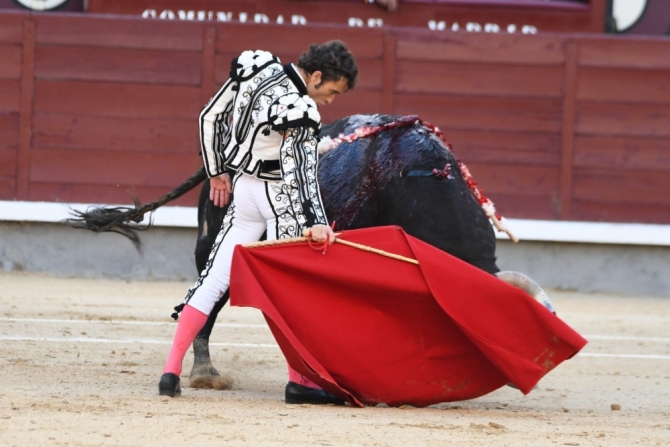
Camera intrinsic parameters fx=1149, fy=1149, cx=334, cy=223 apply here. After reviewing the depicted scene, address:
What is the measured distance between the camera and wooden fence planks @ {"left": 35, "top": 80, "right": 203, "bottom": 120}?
7707 millimetres

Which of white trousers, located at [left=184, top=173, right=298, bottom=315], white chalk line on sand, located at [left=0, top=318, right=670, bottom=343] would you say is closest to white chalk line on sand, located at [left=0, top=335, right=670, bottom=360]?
white chalk line on sand, located at [left=0, top=318, right=670, bottom=343]

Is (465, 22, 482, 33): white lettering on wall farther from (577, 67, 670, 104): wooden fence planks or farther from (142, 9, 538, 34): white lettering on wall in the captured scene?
(577, 67, 670, 104): wooden fence planks

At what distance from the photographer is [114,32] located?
7.66 metres

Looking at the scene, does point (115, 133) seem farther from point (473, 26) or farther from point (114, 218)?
point (114, 218)

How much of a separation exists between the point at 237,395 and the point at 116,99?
176 inches

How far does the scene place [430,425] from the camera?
3.02m

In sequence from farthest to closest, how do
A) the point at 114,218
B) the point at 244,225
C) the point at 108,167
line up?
the point at 108,167 < the point at 114,218 < the point at 244,225

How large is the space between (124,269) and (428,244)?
4.48 meters

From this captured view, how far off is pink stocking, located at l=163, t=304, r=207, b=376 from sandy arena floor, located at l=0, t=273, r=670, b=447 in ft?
0.37

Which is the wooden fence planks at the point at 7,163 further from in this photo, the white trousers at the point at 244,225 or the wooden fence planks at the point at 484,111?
the white trousers at the point at 244,225

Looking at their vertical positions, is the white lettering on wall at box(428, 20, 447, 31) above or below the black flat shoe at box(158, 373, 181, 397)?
above

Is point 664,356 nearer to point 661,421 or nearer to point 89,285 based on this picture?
point 661,421

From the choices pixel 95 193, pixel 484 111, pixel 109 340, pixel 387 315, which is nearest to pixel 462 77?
pixel 484 111

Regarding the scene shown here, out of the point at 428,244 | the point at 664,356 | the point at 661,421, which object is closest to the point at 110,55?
the point at 664,356
